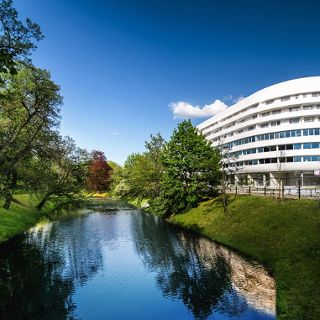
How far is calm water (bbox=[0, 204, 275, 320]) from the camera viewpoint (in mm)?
20828

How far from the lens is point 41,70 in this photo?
3366 centimetres

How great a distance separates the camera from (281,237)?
3209cm

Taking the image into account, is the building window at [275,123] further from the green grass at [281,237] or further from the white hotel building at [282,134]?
the green grass at [281,237]

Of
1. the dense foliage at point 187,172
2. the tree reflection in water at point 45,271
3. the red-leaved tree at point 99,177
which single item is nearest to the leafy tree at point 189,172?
the dense foliage at point 187,172

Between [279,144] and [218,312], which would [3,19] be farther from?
[279,144]

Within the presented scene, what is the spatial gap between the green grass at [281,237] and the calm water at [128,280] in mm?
1467

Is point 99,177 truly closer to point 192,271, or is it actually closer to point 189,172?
point 189,172

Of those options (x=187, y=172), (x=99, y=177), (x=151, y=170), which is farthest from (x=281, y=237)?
(x=99, y=177)

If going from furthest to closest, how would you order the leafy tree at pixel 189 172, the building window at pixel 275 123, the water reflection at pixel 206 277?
the building window at pixel 275 123 < the leafy tree at pixel 189 172 < the water reflection at pixel 206 277

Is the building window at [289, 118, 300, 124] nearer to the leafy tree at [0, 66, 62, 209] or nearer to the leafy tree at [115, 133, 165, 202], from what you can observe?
the leafy tree at [115, 133, 165, 202]

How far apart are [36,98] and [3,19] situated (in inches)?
576

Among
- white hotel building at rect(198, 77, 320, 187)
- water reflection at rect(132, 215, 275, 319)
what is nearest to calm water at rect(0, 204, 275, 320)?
water reflection at rect(132, 215, 275, 319)

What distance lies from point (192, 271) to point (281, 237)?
954 centimetres

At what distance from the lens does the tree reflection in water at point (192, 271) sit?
22016 millimetres
